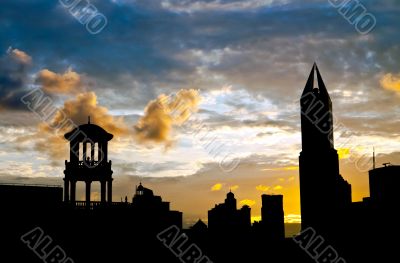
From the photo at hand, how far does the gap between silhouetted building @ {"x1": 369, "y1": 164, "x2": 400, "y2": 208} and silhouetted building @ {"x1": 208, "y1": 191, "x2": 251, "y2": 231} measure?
33.2 m

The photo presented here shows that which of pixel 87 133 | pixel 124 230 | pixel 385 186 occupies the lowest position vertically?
pixel 124 230

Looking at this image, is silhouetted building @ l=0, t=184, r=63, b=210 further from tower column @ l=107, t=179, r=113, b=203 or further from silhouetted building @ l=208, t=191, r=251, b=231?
silhouetted building @ l=208, t=191, r=251, b=231

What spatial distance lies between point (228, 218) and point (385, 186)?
149 ft

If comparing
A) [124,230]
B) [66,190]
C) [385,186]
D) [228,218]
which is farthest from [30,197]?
[385,186]

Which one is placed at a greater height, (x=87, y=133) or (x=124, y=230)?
(x=87, y=133)

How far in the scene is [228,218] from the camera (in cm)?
13612

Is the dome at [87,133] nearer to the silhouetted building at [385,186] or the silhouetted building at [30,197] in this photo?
the silhouetted building at [30,197]

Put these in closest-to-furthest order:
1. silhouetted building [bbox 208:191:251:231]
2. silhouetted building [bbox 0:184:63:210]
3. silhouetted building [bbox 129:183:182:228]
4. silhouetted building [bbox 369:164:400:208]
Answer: silhouetted building [bbox 0:184:63:210] < silhouetted building [bbox 129:183:182:228] < silhouetted building [bbox 208:191:251:231] < silhouetted building [bbox 369:164:400:208]

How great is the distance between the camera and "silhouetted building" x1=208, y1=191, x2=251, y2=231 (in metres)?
127

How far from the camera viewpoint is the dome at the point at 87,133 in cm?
6359

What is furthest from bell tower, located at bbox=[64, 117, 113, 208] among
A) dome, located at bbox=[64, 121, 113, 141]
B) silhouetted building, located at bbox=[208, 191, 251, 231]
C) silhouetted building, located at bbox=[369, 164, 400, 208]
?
silhouetted building, located at bbox=[369, 164, 400, 208]

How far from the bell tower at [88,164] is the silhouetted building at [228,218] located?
5860 cm

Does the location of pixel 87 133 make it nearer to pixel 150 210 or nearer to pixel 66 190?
pixel 66 190

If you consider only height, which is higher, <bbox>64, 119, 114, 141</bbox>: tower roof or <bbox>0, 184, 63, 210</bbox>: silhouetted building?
<bbox>64, 119, 114, 141</bbox>: tower roof
